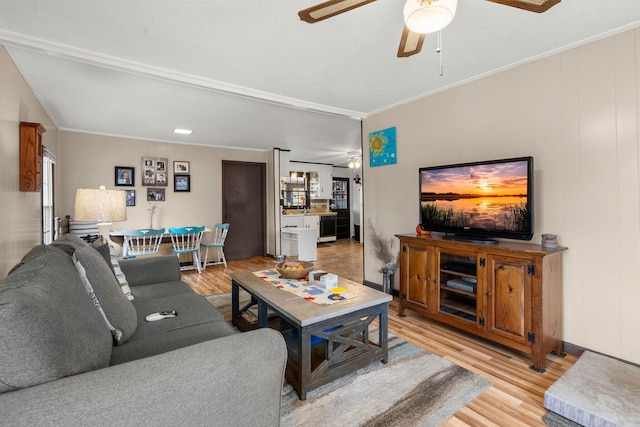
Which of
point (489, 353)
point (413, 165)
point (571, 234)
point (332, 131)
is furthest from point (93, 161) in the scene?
point (571, 234)

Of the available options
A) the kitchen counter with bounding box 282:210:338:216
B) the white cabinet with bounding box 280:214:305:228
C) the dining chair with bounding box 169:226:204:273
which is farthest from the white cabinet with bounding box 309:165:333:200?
the dining chair with bounding box 169:226:204:273

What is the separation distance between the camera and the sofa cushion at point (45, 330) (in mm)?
865

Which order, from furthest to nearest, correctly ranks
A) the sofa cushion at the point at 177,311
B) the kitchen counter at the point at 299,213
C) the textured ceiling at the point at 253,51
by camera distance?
the kitchen counter at the point at 299,213 → the textured ceiling at the point at 253,51 → the sofa cushion at the point at 177,311

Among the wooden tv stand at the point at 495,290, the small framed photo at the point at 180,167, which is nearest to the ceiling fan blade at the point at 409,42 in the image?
the wooden tv stand at the point at 495,290

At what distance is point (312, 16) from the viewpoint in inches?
62.9

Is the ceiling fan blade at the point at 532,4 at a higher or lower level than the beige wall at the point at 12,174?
higher

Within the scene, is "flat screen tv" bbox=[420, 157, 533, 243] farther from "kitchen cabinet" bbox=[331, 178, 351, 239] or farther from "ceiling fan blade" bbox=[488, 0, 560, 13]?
"kitchen cabinet" bbox=[331, 178, 351, 239]

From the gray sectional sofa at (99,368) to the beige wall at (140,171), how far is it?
4.31 metres

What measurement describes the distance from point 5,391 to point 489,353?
2789mm

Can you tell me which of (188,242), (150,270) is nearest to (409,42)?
(150,270)

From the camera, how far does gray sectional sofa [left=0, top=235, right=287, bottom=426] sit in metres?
0.86

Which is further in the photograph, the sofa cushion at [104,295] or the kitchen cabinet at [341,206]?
the kitchen cabinet at [341,206]

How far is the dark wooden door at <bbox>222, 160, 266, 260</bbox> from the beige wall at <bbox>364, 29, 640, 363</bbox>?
4.71m

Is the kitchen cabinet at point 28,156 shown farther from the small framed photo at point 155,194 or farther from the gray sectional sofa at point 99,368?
the small framed photo at point 155,194
